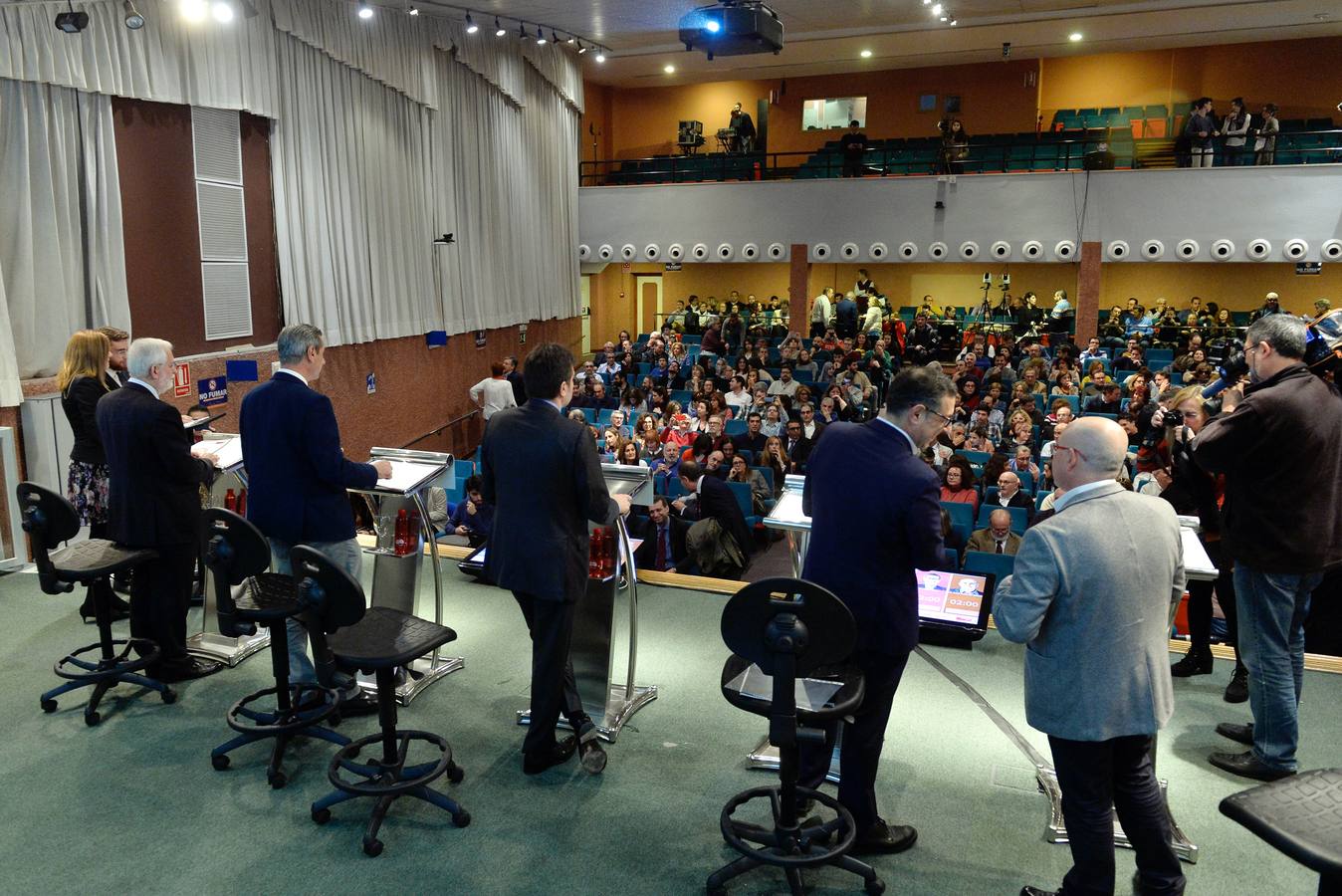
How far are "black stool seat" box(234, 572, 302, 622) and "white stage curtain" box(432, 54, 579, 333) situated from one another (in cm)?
874

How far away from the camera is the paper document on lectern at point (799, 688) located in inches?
98.3

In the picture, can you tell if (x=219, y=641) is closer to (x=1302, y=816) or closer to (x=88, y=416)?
(x=88, y=416)

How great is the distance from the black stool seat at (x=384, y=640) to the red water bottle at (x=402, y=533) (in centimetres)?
85

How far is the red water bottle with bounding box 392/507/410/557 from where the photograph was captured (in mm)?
3979

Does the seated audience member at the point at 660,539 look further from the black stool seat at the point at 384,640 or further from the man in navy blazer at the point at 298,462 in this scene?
the black stool seat at the point at 384,640

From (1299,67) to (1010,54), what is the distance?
5198 mm

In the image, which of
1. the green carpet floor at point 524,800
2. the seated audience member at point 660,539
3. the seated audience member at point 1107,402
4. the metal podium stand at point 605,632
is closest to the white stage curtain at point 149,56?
the green carpet floor at point 524,800

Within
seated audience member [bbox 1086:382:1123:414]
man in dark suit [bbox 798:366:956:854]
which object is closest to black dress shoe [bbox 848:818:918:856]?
man in dark suit [bbox 798:366:956:854]

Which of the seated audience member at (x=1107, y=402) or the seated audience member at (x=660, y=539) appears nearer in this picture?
the seated audience member at (x=660, y=539)

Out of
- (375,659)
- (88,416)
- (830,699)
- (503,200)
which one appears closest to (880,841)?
(830,699)

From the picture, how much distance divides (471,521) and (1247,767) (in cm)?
473

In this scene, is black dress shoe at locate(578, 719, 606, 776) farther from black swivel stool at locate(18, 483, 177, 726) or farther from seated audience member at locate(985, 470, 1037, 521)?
seated audience member at locate(985, 470, 1037, 521)

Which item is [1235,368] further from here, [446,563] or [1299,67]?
[1299,67]

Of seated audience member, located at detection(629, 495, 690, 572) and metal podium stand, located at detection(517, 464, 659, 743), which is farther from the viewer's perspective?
seated audience member, located at detection(629, 495, 690, 572)
